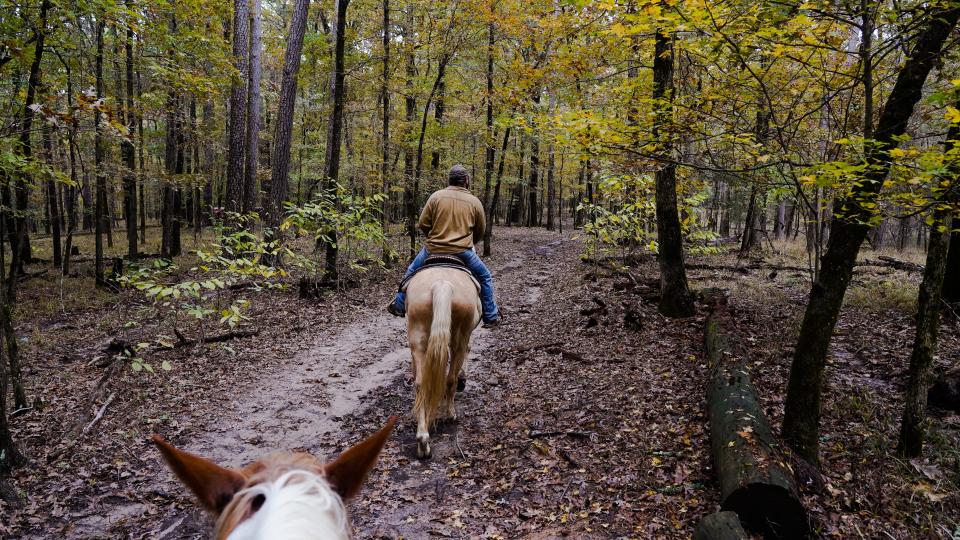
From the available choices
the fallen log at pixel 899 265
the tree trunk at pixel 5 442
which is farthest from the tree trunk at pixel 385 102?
the fallen log at pixel 899 265

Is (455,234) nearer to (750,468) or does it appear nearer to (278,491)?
(750,468)

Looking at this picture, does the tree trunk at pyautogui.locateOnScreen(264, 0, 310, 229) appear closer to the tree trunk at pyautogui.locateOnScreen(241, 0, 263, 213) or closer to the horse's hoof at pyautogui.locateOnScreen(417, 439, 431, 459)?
the tree trunk at pyautogui.locateOnScreen(241, 0, 263, 213)

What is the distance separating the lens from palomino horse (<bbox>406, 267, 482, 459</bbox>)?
5.32 m

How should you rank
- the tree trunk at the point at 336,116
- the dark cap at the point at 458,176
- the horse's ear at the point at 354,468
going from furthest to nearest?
the tree trunk at the point at 336,116 → the dark cap at the point at 458,176 → the horse's ear at the point at 354,468

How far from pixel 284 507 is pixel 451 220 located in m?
5.44

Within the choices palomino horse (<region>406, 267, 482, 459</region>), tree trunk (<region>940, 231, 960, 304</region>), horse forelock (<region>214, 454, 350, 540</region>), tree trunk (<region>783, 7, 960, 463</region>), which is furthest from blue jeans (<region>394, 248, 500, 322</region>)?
tree trunk (<region>940, 231, 960, 304</region>)

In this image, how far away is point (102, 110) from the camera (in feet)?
16.1

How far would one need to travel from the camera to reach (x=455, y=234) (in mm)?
6535

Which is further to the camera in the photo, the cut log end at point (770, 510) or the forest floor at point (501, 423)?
the forest floor at point (501, 423)

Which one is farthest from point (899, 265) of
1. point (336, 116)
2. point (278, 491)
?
point (278, 491)

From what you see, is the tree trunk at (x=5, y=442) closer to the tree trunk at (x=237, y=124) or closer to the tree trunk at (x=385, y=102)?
the tree trunk at (x=237, y=124)

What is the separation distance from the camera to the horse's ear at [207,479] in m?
1.38

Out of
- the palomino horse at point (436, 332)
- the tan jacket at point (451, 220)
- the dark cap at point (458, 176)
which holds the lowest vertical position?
the palomino horse at point (436, 332)

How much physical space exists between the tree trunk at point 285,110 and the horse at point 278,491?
11.8 metres
